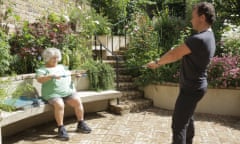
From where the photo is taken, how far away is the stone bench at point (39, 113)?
10.8ft

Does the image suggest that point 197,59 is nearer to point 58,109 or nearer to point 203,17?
point 203,17

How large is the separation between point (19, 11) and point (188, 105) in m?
3.80

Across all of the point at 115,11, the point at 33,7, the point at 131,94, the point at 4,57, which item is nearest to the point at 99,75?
the point at 131,94

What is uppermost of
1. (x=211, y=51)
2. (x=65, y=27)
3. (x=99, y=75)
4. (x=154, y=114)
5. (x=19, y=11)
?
(x=19, y=11)

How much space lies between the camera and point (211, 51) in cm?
244

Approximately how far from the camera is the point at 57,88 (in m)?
3.88

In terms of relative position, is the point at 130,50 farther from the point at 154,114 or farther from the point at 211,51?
the point at 211,51

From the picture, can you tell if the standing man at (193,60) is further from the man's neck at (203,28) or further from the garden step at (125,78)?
the garden step at (125,78)

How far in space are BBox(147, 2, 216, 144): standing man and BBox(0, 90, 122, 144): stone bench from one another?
1812 mm

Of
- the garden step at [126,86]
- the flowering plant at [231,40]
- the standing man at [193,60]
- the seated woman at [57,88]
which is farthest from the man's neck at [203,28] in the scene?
the garden step at [126,86]

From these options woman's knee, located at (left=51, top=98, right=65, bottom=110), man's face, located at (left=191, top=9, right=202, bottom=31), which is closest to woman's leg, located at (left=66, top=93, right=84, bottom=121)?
woman's knee, located at (left=51, top=98, right=65, bottom=110)

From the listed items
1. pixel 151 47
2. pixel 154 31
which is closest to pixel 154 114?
pixel 151 47

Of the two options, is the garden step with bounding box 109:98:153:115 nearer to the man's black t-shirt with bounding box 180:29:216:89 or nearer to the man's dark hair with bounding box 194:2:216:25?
the man's black t-shirt with bounding box 180:29:216:89

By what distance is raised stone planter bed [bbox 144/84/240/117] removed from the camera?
491cm
